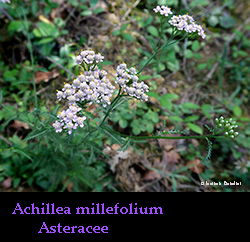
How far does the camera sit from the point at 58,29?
13.5ft

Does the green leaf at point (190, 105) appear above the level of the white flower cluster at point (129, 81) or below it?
above

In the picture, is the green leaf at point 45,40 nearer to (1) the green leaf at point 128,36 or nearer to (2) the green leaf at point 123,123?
(1) the green leaf at point 128,36

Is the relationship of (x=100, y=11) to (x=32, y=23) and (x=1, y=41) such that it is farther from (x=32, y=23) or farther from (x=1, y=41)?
(x=1, y=41)

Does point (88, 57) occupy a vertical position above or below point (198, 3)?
below

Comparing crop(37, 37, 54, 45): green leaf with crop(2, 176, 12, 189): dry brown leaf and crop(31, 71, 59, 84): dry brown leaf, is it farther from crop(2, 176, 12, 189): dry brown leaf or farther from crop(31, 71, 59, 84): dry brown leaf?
crop(2, 176, 12, 189): dry brown leaf

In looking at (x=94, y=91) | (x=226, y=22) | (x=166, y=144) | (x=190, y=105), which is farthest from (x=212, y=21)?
(x=94, y=91)

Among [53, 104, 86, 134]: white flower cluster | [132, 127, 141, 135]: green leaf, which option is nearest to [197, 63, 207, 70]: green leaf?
[132, 127, 141, 135]: green leaf

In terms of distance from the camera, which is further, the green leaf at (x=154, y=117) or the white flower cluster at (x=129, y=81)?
the green leaf at (x=154, y=117)

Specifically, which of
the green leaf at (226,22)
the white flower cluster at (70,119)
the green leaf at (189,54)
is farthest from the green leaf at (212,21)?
the white flower cluster at (70,119)

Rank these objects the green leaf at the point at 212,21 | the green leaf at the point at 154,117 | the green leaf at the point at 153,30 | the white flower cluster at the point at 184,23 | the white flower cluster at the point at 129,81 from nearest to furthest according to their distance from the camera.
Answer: the white flower cluster at the point at 129,81, the white flower cluster at the point at 184,23, the green leaf at the point at 154,117, the green leaf at the point at 153,30, the green leaf at the point at 212,21

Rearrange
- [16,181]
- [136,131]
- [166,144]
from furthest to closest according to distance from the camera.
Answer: [166,144] → [136,131] → [16,181]

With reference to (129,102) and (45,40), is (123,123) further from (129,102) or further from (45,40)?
(45,40)
